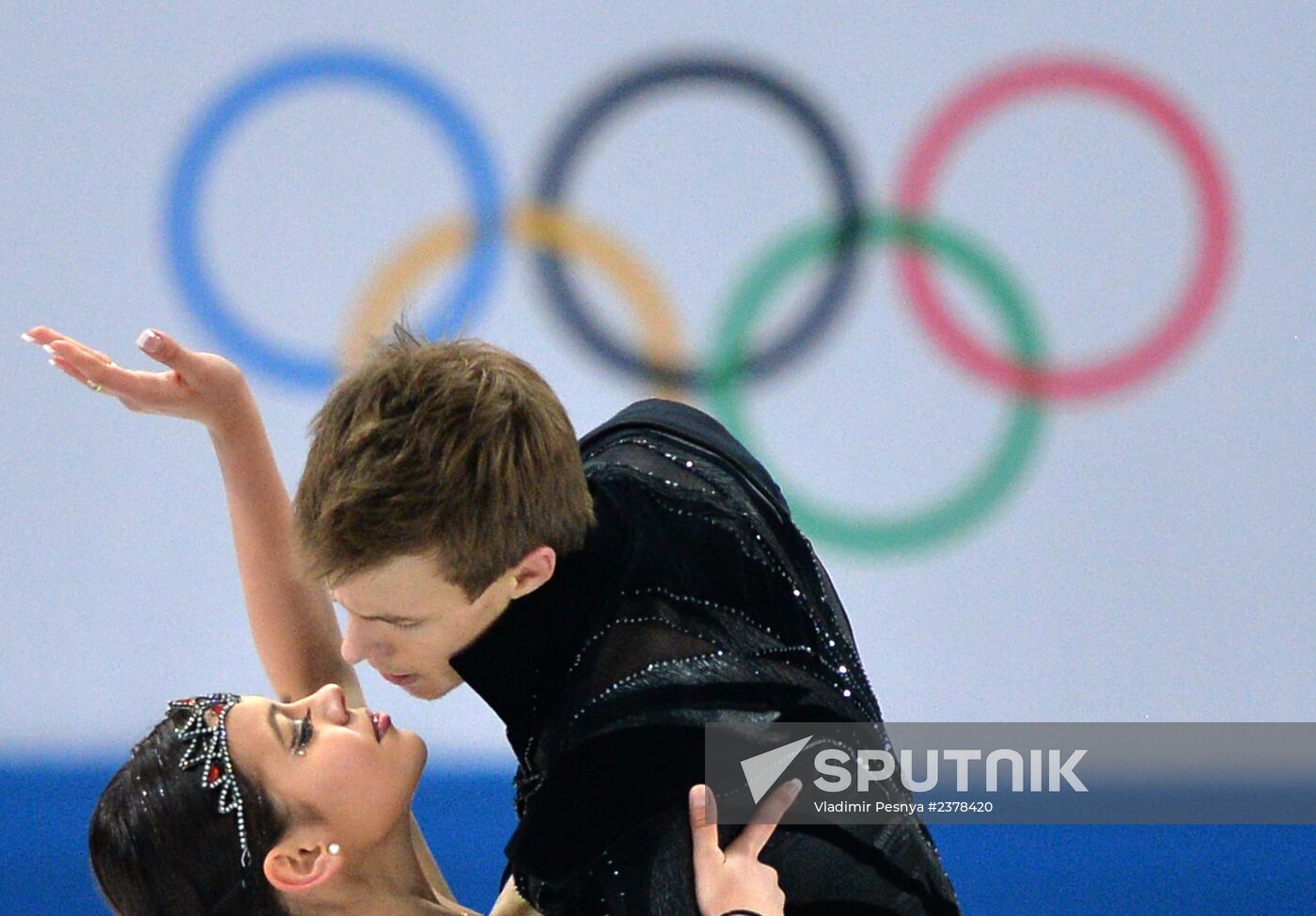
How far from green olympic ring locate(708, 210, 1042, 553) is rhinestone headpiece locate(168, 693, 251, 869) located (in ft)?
5.62

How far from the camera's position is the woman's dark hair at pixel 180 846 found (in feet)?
5.62

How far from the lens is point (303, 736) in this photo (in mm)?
1773

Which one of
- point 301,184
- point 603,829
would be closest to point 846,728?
point 603,829

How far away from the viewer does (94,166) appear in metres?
3.48

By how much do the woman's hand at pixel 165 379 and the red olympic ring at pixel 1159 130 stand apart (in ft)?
6.01

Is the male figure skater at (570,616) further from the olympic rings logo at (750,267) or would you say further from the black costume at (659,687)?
the olympic rings logo at (750,267)

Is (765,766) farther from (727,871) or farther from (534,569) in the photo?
(534,569)

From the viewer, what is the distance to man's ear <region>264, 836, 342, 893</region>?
1717 millimetres

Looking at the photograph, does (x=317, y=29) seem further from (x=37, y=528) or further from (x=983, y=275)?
(x=983, y=275)

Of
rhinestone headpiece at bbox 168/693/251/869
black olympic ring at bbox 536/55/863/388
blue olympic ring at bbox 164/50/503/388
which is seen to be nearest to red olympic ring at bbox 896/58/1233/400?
black olympic ring at bbox 536/55/863/388

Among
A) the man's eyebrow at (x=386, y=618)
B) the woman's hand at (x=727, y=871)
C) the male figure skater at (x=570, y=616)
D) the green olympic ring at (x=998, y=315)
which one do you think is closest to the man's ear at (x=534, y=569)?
the male figure skater at (x=570, y=616)

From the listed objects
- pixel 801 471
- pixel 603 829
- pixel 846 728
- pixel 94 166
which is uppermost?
pixel 94 166

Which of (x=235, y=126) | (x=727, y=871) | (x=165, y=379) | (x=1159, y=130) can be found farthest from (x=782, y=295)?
(x=727, y=871)

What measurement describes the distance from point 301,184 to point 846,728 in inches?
90.1
